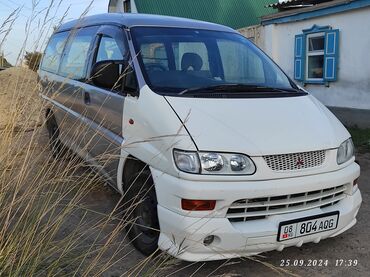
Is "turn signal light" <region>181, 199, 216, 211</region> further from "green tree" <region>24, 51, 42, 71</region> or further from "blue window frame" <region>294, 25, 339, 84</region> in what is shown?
"blue window frame" <region>294, 25, 339, 84</region>

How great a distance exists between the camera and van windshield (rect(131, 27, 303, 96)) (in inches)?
144

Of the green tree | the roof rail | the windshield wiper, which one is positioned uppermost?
the roof rail

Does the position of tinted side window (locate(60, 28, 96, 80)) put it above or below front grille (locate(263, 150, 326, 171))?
above

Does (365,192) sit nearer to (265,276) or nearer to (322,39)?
(265,276)

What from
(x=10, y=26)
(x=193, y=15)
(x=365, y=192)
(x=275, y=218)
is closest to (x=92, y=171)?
(x=10, y=26)

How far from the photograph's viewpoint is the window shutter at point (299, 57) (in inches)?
428

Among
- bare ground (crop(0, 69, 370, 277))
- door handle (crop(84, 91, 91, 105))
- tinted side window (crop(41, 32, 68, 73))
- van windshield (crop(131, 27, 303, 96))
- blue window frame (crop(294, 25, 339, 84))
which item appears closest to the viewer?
bare ground (crop(0, 69, 370, 277))

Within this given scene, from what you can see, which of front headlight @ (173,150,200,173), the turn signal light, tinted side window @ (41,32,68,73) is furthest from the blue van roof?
the turn signal light

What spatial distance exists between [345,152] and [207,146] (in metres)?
1.26

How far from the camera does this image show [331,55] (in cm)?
987

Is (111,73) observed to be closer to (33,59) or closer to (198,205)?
(33,59)

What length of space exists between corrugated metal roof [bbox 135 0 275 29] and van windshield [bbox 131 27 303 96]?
16296 mm

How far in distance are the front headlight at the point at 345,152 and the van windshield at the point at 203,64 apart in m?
0.68

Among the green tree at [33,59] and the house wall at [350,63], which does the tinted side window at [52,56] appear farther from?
the house wall at [350,63]
